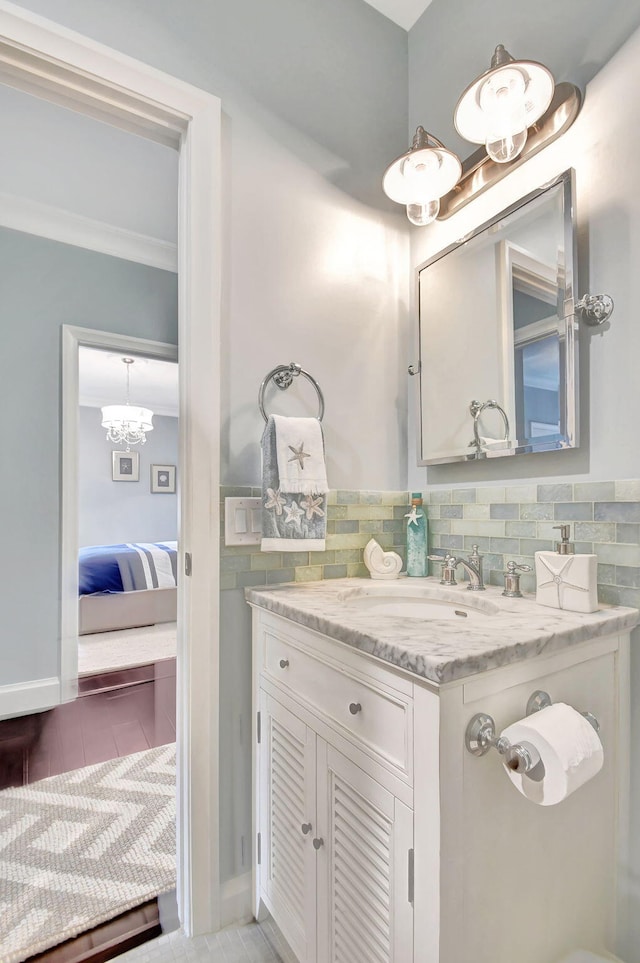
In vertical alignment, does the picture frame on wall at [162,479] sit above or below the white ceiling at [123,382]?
below

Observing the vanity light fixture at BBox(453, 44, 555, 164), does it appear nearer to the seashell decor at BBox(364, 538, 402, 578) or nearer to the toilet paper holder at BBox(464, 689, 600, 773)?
the seashell decor at BBox(364, 538, 402, 578)

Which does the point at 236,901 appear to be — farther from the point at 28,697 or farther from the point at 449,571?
the point at 28,697

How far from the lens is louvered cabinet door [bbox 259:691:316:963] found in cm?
92

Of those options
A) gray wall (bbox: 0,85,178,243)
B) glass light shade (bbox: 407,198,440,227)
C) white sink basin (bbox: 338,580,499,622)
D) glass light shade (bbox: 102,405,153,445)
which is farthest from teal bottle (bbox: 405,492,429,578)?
glass light shade (bbox: 102,405,153,445)

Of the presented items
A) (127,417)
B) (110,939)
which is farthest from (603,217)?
(127,417)

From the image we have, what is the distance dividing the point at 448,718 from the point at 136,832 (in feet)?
4.57

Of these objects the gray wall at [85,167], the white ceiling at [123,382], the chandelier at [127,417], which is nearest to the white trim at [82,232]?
the gray wall at [85,167]

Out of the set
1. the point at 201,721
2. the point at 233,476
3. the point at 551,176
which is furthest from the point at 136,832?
the point at 551,176

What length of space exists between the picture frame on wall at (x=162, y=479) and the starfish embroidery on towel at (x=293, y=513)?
16.7ft

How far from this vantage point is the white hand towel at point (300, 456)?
1164mm

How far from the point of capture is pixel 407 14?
1562 mm

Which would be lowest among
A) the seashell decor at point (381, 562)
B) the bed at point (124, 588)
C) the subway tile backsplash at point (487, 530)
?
the bed at point (124, 588)

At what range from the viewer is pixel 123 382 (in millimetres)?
4785

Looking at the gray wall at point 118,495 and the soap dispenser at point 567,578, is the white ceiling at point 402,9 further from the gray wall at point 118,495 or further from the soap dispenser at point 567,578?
the gray wall at point 118,495
